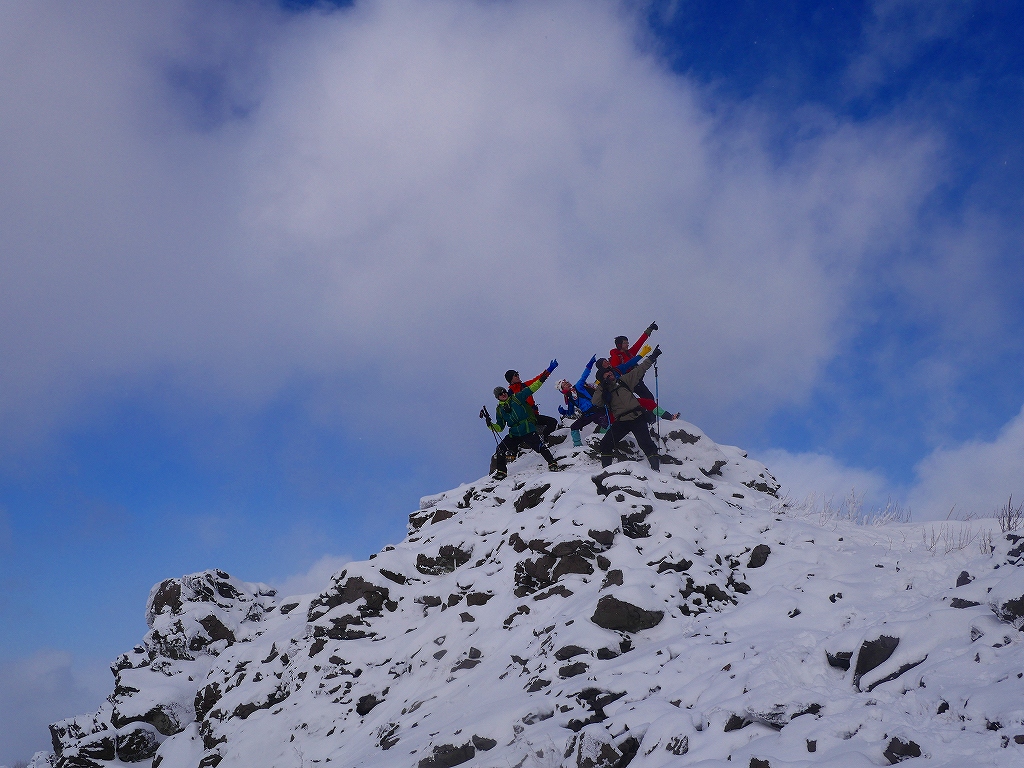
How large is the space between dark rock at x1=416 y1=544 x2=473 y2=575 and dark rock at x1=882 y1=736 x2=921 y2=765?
9.68 m

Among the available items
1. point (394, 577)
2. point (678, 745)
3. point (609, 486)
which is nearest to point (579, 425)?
point (609, 486)

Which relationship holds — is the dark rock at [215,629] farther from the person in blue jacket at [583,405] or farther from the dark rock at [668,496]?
the dark rock at [668,496]

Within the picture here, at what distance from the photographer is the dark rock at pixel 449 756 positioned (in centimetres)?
671

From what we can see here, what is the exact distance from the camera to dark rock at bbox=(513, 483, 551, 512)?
13.0 metres

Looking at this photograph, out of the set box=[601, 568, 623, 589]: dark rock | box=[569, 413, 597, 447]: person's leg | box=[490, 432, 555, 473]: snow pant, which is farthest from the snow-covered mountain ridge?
box=[490, 432, 555, 473]: snow pant

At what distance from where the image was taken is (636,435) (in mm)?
13305

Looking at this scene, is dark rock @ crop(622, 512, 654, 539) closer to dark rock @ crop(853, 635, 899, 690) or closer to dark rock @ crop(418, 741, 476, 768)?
dark rock @ crop(418, 741, 476, 768)

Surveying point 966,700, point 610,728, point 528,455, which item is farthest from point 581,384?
point 966,700

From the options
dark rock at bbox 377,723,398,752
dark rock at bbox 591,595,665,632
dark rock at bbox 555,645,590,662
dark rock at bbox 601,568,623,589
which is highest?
dark rock at bbox 601,568,623,589

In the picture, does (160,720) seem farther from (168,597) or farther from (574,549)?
(574,549)

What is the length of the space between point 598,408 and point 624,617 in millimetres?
6784

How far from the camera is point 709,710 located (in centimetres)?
545

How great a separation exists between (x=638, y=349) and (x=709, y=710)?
9678 millimetres

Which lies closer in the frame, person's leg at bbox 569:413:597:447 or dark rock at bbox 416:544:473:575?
dark rock at bbox 416:544:473:575
